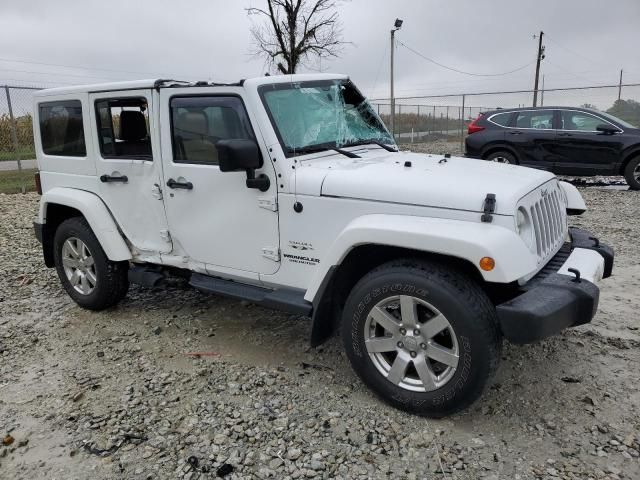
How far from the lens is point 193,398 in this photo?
3373 millimetres

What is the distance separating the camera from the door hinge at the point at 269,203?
341 centimetres

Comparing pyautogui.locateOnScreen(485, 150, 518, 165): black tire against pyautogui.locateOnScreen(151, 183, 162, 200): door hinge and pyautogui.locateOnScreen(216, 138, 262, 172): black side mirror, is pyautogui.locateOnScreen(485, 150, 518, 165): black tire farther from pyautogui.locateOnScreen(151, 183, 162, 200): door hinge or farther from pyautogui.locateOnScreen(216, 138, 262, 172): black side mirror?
pyautogui.locateOnScreen(216, 138, 262, 172): black side mirror

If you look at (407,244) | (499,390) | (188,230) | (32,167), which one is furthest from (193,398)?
(32,167)

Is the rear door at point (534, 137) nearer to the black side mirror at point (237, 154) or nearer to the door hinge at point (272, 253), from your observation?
the door hinge at point (272, 253)

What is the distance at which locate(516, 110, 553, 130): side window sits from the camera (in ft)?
35.6

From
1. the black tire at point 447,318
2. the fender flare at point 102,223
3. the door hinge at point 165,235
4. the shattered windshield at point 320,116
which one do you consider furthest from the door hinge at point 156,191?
the black tire at point 447,318

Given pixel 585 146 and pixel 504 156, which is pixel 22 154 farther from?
pixel 585 146

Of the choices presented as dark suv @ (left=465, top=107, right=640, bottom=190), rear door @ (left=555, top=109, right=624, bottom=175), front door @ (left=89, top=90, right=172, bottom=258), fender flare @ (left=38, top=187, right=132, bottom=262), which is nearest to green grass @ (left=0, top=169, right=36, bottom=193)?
fender flare @ (left=38, top=187, right=132, bottom=262)

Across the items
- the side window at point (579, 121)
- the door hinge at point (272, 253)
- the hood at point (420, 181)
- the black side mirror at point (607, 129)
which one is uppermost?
the side window at point (579, 121)

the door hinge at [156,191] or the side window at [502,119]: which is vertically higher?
the side window at [502,119]

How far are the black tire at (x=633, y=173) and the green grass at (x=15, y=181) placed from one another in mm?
12587

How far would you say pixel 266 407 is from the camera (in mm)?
3264

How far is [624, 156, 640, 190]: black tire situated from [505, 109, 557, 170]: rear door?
1.35 m

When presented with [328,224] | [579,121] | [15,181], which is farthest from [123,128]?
[15,181]
